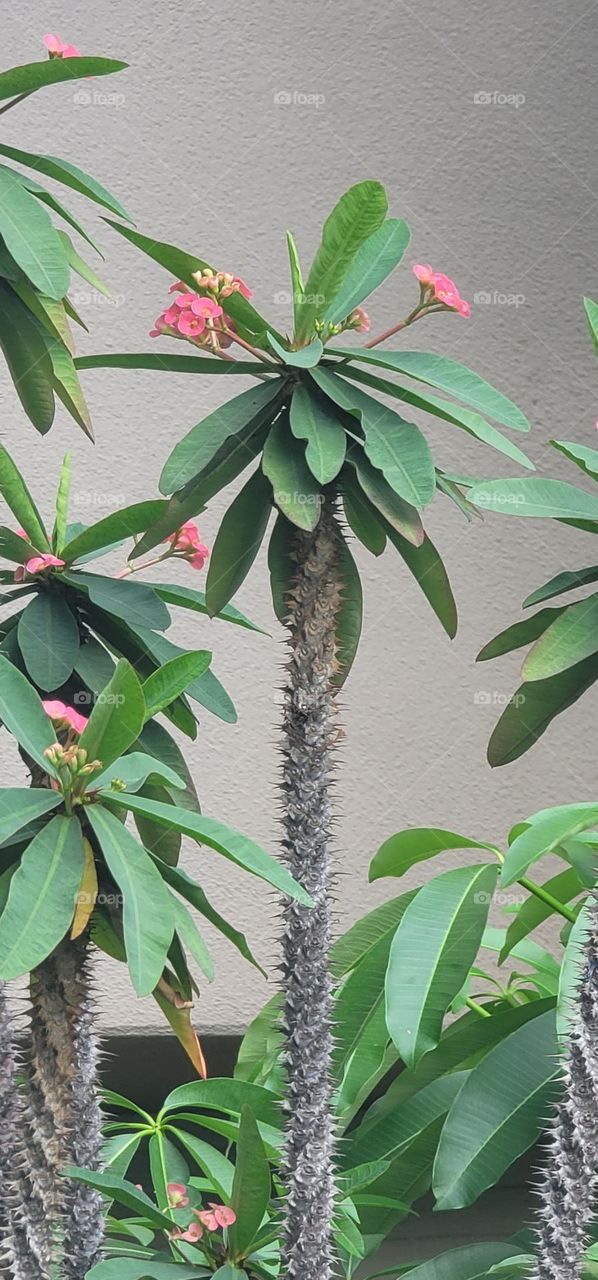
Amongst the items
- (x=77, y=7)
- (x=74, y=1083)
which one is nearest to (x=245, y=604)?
(x=77, y=7)

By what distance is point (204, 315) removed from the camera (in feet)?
2.83

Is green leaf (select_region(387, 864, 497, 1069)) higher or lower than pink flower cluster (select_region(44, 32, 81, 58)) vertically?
lower

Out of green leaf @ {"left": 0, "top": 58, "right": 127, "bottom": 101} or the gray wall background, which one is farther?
the gray wall background

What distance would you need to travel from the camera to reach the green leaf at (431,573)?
3.31 ft

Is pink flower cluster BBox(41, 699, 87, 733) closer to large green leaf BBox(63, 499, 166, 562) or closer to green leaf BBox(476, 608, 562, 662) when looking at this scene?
large green leaf BBox(63, 499, 166, 562)

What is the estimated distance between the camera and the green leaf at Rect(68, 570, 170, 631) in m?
1.04

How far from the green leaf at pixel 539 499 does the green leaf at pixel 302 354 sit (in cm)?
15

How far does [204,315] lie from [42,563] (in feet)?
0.89

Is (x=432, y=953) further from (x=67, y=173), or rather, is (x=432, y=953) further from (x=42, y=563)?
(x=67, y=173)

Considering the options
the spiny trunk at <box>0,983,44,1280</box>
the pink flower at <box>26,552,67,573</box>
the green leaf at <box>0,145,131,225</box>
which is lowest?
the spiny trunk at <box>0,983,44,1280</box>

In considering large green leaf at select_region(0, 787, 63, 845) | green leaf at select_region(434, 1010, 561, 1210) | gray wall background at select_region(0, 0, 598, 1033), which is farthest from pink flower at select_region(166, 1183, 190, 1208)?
gray wall background at select_region(0, 0, 598, 1033)

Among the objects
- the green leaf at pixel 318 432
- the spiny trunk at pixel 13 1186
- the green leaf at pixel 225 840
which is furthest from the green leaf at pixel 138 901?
the green leaf at pixel 318 432

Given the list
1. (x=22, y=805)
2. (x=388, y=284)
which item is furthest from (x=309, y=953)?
(x=388, y=284)

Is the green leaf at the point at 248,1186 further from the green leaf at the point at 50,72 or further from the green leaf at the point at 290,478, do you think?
the green leaf at the point at 50,72
